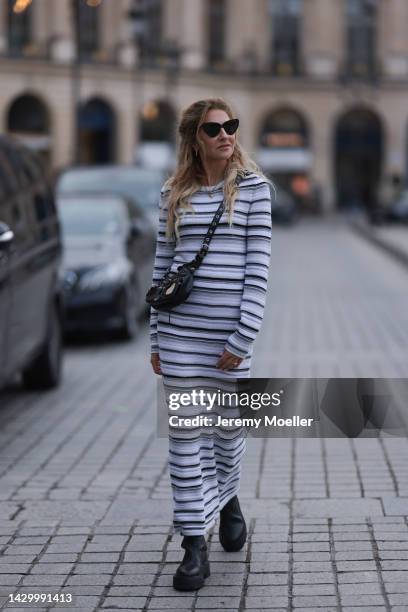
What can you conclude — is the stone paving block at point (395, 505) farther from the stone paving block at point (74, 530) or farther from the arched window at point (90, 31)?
the arched window at point (90, 31)

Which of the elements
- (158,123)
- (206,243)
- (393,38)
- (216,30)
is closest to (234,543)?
(206,243)

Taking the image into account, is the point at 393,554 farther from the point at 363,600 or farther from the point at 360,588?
the point at 363,600

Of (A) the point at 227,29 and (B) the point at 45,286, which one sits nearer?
(B) the point at 45,286

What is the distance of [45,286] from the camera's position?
1025 cm

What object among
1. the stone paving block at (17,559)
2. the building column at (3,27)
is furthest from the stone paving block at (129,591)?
the building column at (3,27)

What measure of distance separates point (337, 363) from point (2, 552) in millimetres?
6768

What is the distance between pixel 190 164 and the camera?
5.21m

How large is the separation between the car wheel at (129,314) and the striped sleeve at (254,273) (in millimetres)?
9281

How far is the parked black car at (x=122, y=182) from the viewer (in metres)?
19.8

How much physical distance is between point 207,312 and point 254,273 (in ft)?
0.79

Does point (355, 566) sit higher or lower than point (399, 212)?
higher

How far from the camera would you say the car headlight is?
14.2 meters

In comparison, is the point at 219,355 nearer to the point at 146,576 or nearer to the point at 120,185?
the point at 146,576

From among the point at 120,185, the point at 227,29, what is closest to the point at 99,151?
the point at 227,29
